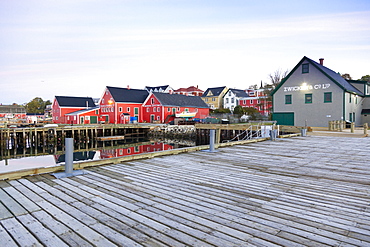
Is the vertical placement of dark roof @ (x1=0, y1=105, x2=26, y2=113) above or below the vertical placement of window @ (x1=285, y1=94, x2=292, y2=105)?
above

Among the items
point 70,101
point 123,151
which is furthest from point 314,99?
point 70,101

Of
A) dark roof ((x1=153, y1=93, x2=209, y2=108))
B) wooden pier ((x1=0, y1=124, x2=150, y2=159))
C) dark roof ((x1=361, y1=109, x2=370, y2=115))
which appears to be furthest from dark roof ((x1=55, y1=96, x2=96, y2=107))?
dark roof ((x1=361, y1=109, x2=370, y2=115))

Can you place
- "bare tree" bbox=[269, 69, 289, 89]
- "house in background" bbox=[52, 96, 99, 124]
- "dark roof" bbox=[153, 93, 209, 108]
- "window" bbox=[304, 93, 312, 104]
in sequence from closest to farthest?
"window" bbox=[304, 93, 312, 104] → "dark roof" bbox=[153, 93, 209, 108] → "bare tree" bbox=[269, 69, 289, 89] → "house in background" bbox=[52, 96, 99, 124]

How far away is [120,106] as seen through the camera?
4656cm

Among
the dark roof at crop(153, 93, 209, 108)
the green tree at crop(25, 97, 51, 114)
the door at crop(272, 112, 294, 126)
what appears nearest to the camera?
the door at crop(272, 112, 294, 126)

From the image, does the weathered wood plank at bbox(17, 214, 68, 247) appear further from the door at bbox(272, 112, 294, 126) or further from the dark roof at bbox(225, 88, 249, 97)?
the dark roof at bbox(225, 88, 249, 97)

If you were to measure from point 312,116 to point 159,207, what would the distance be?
29.2 metres

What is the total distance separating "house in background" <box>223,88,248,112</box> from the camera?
66812 millimetres

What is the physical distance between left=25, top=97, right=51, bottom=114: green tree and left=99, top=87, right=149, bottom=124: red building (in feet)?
186

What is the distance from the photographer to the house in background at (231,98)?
66.8 metres

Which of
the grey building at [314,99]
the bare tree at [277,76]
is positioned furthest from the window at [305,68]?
the bare tree at [277,76]

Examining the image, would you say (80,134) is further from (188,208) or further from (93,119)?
(188,208)

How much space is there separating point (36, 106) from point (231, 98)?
72953 mm

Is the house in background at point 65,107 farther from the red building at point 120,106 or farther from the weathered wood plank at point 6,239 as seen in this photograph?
the weathered wood plank at point 6,239
